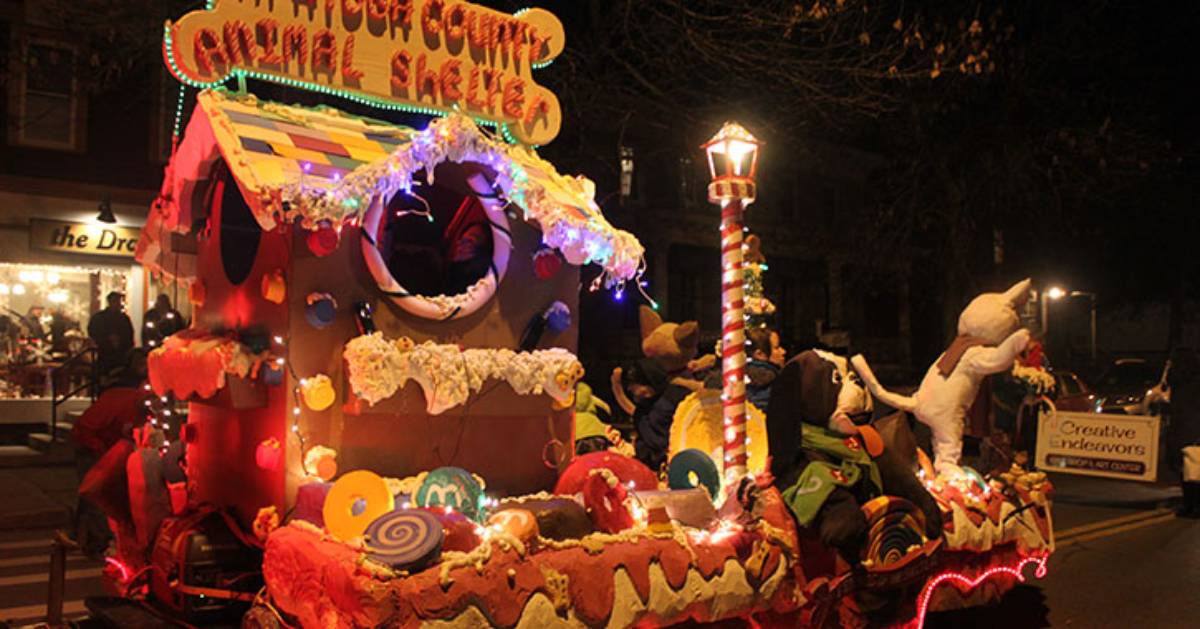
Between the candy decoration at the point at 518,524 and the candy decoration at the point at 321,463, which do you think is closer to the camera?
the candy decoration at the point at 518,524

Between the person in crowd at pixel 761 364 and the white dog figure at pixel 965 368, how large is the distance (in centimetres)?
64

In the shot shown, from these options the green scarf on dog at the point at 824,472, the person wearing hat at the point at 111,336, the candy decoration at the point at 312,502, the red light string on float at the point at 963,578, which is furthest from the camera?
the person wearing hat at the point at 111,336

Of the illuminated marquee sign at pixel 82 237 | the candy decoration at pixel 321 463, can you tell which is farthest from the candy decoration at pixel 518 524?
the illuminated marquee sign at pixel 82 237

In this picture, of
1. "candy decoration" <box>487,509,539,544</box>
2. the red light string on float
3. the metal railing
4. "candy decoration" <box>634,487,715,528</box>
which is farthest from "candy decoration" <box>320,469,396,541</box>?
the metal railing

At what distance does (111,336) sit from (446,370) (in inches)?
439

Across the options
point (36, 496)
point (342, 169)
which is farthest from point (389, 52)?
point (36, 496)

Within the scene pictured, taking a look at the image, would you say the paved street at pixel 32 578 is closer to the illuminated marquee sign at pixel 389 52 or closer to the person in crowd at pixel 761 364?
the illuminated marquee sign at pixel 389 52

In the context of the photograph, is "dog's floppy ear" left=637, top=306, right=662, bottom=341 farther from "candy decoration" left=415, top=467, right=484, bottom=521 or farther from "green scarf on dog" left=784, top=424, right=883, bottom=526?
"candy decoration" left=415, top=467, right=484, bottom=521

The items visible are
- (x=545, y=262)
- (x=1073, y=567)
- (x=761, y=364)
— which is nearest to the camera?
(x=545, y=262)

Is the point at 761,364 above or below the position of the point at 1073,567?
above

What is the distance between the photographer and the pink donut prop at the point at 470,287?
216 inches

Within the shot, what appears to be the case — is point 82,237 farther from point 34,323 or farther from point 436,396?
point 436,396

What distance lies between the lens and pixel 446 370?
5449mm

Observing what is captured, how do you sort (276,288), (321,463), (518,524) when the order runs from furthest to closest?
(276,288)
(321,463)
(518,524)
